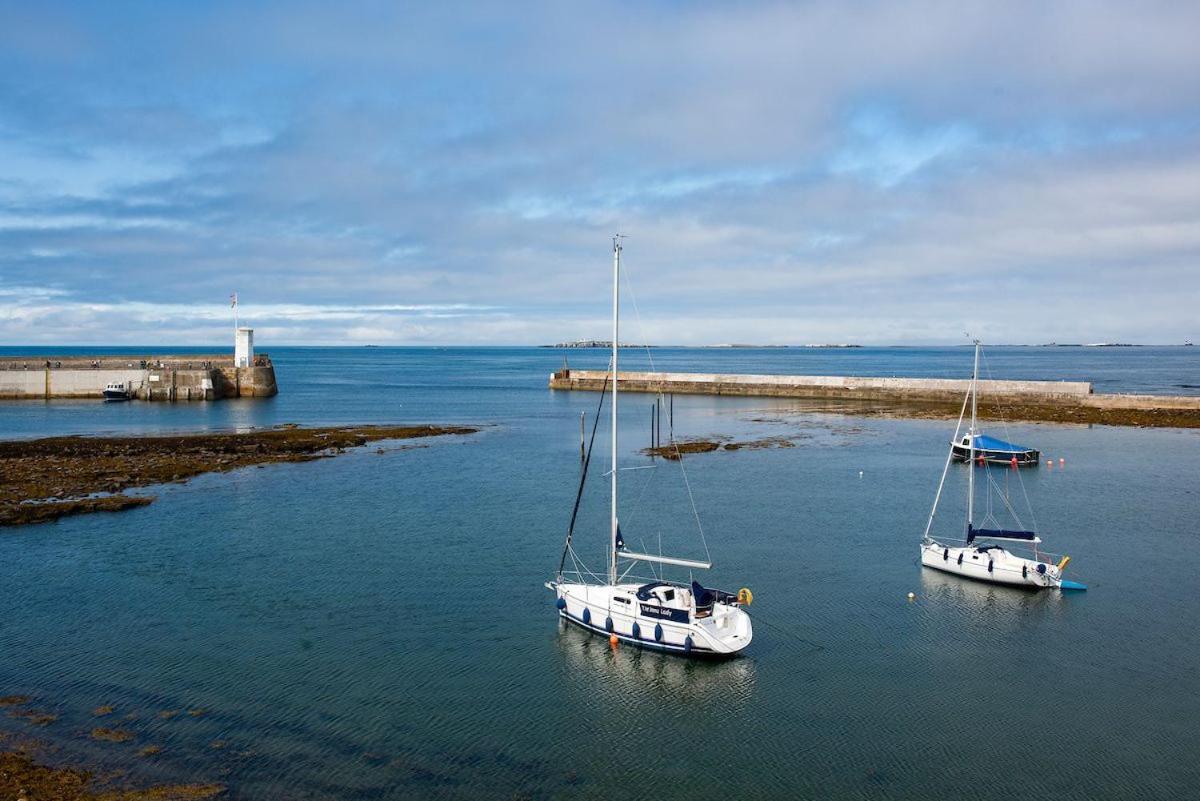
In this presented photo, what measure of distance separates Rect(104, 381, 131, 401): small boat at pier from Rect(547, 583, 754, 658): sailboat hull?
9189cm

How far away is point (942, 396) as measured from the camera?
106 meters

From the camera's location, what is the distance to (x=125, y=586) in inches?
1234

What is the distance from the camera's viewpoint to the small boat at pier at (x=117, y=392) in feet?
329

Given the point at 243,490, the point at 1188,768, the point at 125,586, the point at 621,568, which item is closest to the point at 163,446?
the point at 243,490

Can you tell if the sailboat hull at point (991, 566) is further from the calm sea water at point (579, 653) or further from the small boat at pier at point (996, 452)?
the small boat at pier at point (996, 452)

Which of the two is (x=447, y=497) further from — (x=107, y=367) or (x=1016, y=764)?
(x=107, y=367)

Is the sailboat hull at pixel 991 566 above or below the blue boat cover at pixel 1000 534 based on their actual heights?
→ below

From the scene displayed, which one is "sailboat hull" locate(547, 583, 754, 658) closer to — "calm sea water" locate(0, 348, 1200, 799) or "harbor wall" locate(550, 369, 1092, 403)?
"calm sea water" locate(0, 348, 1200, 799)

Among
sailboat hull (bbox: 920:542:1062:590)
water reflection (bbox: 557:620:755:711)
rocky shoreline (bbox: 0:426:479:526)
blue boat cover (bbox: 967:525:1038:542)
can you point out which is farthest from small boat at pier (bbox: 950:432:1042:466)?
rocky shoreline (bbox: 0:426:479:526)

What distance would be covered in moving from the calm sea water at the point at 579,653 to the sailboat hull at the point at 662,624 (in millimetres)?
491

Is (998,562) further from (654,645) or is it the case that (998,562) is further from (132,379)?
(132,379)

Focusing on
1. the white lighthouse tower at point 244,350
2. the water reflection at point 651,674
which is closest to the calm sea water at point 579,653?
the water reflection at point 651,674

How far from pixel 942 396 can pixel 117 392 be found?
97.8m

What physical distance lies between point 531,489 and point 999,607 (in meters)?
26.7
